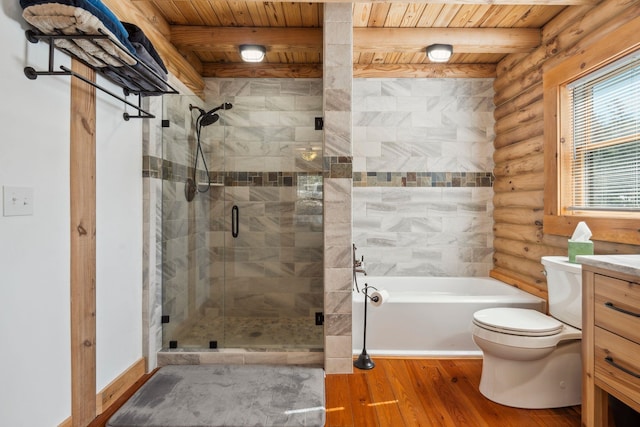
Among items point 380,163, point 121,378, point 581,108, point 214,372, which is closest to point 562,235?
point 581,108

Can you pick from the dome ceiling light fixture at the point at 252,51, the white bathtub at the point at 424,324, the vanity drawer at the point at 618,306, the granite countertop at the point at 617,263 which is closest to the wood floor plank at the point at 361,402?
the white bathtub at the point at 424,324

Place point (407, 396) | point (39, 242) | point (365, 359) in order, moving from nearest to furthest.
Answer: point (39, 242) → point (407, 396) → point (365, 359)

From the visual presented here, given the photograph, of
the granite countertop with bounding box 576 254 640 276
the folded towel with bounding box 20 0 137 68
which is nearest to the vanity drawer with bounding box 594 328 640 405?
the granite countertop with bounding box 576 254 640 276

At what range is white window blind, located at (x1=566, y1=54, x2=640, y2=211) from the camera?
80.6 inches

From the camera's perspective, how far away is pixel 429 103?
343cm

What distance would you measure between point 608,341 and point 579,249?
75 cm

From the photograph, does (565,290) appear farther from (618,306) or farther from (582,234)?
(618,306)

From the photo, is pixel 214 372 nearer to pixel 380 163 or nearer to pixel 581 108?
pixel 380 163

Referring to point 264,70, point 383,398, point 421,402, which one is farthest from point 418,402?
point 264,70

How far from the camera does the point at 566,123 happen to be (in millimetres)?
2531

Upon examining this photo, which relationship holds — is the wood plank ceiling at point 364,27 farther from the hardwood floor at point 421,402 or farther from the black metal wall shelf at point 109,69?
the hardwood floor at point 421,402

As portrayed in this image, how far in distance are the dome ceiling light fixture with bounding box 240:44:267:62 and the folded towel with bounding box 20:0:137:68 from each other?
139cm

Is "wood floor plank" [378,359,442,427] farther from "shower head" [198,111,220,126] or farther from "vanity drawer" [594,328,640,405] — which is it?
"shower head" [198,111,220,126]

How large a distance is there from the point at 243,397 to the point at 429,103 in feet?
9.69
